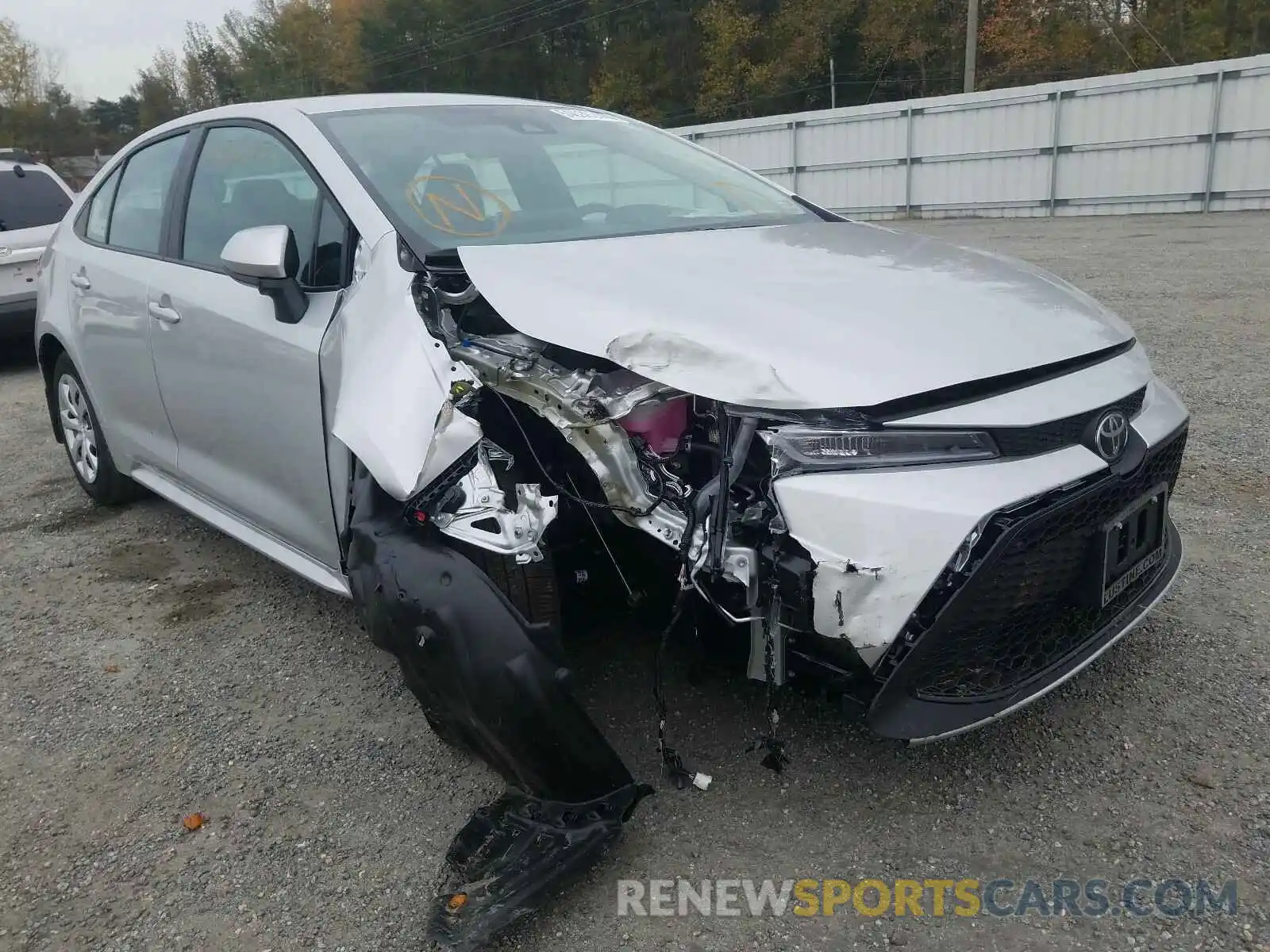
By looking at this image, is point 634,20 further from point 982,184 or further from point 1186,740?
point 1186,740

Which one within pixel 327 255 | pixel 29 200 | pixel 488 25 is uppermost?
pixel 488 25

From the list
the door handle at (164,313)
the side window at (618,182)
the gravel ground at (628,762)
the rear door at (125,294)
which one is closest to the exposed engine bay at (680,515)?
the gravel ground at (628,762)

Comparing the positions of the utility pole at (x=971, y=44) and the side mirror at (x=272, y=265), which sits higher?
the utility pole at (x=971, y=44)

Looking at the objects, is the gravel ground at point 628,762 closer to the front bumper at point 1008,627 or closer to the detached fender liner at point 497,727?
the detached fender liner at point 497,727

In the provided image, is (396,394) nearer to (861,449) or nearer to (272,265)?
(272,265)

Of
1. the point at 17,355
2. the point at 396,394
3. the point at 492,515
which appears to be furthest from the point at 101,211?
the point at 17,355

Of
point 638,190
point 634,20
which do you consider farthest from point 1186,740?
point 634,20

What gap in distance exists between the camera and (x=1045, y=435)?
205 centimetres

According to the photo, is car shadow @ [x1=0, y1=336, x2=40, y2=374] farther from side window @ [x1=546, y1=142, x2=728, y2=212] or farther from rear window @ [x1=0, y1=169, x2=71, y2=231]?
side window @ [x1=546, y1=142, x2=728, y2=212]

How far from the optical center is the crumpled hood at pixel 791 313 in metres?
1.98

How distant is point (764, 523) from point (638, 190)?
5.32 ft

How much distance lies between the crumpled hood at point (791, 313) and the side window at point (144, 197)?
1.78 m

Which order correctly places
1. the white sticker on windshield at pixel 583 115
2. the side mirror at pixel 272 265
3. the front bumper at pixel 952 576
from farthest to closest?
the white sticker on windshield at pixel 583 115
the side mirror at pixel 272 265
the front bumper at pixel 952 576

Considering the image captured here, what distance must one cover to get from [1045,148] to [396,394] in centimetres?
1780
